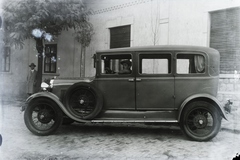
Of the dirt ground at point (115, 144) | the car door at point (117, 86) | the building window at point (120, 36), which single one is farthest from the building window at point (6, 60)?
the building window at point (120, 36)

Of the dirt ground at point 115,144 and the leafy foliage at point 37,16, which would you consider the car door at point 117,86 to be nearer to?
the dirt ground at point 115,144

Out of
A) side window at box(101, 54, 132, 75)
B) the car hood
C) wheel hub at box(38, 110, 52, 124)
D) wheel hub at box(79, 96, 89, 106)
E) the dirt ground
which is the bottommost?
the dirt ground

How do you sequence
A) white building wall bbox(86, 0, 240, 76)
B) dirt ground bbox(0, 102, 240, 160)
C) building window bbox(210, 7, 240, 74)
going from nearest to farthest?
dirt ground bbox(0, 102, 240, 160)
building window bbox(210, 7, 240, 74)
white building wall bbox(86, 0, 240, 76)

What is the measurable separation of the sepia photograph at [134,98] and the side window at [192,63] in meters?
0.02

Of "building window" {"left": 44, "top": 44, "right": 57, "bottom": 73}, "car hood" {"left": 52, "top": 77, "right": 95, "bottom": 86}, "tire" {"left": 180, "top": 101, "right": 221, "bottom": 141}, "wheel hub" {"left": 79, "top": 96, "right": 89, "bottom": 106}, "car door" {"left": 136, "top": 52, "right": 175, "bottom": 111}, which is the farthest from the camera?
"building window" {"left": 44, "top": 44, "right": 57, "bottom": 73}

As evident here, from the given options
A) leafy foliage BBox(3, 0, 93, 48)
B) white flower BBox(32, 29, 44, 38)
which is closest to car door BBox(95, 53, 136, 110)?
leafy foliage BBox(3, 0, 93, 48)

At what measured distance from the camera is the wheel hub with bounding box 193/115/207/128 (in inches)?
149

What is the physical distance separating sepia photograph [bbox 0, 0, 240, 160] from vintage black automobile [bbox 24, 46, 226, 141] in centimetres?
2

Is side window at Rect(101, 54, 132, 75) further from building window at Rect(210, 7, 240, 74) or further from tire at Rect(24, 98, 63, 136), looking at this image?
building window at Rect(210, 7, 240, 74)

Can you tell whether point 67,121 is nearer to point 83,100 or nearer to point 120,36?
point 83,100

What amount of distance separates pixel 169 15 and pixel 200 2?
34.0 inches

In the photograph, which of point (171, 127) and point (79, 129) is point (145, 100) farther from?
point (79, 129)

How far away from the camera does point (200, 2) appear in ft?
16.5

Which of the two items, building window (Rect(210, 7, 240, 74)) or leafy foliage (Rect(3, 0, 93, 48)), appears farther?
building window (Rect(210, 7, 240, 74))
